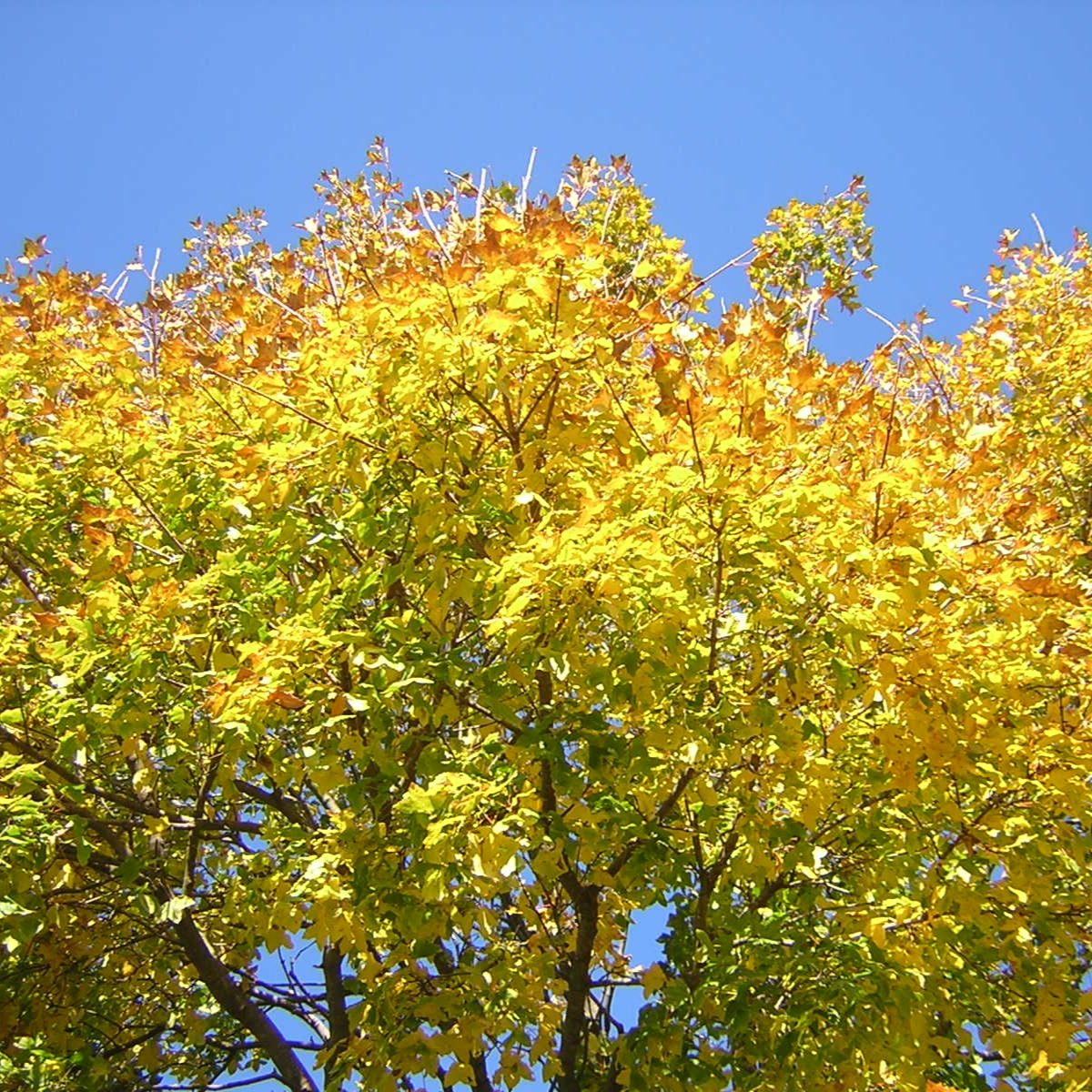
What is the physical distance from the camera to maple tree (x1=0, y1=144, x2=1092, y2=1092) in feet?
10.8

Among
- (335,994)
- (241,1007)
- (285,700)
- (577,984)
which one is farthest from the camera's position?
(335,994)

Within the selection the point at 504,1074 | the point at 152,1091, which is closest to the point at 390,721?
the point at 504,1074

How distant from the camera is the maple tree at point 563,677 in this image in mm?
3307

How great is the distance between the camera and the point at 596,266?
351 centimetres

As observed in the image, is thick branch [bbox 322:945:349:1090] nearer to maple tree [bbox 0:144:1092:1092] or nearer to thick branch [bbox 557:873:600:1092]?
maple tree [bbox 0:144:1092:1092]

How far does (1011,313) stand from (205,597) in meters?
5.92

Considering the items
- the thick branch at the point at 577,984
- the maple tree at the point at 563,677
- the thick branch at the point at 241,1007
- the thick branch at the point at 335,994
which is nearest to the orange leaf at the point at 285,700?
the maple tree at the point at 563,677

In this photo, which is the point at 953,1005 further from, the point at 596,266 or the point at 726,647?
the point at 596,266

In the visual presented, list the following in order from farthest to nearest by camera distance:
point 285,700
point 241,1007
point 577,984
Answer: point 241,1007 → point 577,984 → point 285,700

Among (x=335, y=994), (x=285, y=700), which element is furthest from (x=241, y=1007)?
(x=285, y=700)

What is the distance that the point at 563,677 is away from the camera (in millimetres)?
3275

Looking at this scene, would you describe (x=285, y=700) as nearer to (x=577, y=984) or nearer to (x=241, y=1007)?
(x=577, y=984)

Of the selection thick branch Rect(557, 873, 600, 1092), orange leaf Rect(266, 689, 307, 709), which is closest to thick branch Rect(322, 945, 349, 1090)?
thick branch Rect(557, 873, 600, 1092)

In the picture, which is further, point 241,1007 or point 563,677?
point 241,1007
